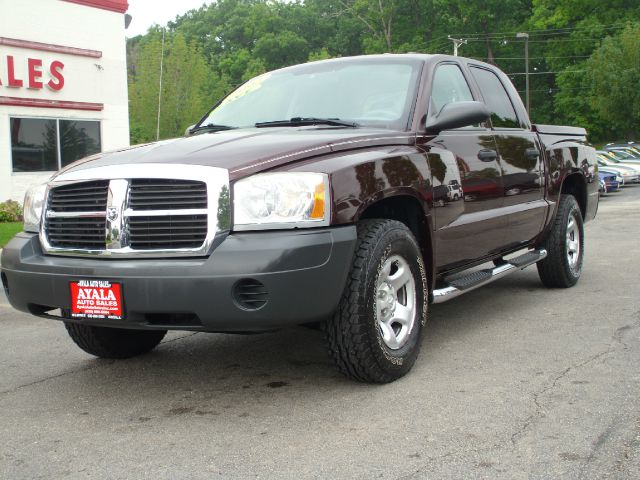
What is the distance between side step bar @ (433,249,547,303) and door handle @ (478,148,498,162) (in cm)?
76

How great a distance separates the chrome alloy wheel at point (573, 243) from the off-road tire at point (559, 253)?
0.05 metres

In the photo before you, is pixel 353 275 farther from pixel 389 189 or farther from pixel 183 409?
pixel 183 409

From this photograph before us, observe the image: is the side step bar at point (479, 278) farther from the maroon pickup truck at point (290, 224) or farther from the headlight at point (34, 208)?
the headlight at point (34, 208)

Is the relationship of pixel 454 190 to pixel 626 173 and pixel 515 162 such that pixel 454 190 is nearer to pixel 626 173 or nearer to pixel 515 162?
pixel 515 162

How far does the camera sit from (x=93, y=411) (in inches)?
155

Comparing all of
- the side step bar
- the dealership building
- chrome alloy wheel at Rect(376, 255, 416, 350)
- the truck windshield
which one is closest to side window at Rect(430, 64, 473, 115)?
the truck windshield

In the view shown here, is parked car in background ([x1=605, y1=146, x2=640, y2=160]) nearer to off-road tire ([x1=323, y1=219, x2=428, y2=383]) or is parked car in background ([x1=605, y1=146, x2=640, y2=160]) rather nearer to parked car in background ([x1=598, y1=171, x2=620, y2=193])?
parked car in background ([x1=598, y1=171, x2=620, y2=193])

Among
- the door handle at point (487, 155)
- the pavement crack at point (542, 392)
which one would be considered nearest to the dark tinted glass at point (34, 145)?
the door handle at point (487, 155)

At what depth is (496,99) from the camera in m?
6.15

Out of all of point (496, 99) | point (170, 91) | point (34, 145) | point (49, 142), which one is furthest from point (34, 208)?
point (170, 91)

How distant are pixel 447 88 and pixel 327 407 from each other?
2546mm

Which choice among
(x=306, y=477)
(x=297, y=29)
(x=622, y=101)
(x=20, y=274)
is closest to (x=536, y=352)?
(x=306, y=477)

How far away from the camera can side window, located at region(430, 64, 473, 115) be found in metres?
5.17

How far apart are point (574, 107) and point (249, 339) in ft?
191
